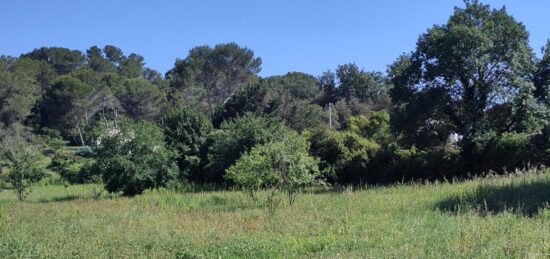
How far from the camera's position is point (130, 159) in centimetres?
2844

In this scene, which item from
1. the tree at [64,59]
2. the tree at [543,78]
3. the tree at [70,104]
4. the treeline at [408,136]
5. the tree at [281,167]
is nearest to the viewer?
the tree at [281,167]

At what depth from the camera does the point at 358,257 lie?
7.27 metres

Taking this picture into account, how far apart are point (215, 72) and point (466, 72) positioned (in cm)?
6001

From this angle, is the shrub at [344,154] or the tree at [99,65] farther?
the tree at [99,65]

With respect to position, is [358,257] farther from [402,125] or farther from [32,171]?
[32,171]

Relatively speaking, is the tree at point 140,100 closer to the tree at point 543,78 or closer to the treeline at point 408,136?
the treeline at point 408,136

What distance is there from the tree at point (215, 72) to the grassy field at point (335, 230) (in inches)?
2577

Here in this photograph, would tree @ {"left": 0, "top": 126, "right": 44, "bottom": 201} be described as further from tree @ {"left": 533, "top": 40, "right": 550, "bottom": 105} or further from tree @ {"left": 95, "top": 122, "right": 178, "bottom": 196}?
tree @ {"left": 533, "top": 40, "right": 550, "bottom": 105}

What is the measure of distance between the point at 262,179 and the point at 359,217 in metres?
6.02

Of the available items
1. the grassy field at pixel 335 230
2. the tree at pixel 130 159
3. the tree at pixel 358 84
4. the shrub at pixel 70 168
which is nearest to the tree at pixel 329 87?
the tree at pixel 358 84

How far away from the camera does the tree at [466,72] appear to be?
80.1ft

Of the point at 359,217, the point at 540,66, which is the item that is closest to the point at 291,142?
the point at 359,217

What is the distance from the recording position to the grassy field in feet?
25.7

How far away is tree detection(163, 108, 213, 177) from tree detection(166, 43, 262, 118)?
125 ft
